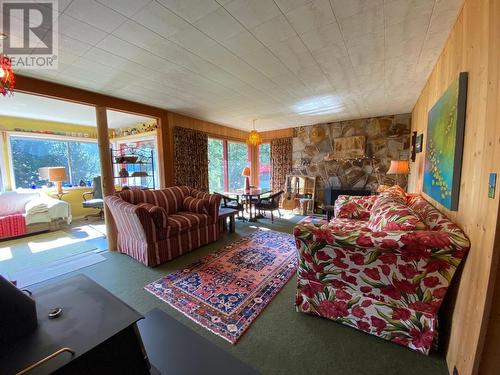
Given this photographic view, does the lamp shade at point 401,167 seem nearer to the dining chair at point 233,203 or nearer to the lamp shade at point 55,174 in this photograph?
the dining chair at point 233,203

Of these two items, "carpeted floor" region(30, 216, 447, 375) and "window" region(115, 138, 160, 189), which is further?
"window" region(115, 138, 160, 189)

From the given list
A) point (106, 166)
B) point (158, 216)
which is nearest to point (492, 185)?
point (158, 216)

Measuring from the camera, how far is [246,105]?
13.2 feet

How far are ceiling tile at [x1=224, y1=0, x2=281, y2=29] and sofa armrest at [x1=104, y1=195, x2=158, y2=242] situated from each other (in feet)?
7.64

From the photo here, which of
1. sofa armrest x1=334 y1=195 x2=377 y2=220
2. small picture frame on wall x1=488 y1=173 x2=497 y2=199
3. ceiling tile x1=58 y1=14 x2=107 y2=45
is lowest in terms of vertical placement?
sofa armrest x1=334 y1=195 x2=377 y2=220

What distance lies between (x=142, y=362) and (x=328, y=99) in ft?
13.5

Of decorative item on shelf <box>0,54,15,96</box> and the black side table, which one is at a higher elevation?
decorative item on shelf <box>0,54,15,96</box>

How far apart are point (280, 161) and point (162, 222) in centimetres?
443

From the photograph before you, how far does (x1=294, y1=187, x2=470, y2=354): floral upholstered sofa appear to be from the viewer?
1.40 m

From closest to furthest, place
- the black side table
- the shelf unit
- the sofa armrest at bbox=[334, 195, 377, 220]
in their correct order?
the black side table, the sofa armrest at bbox=[334, 195, 377, 220], the shelf unit

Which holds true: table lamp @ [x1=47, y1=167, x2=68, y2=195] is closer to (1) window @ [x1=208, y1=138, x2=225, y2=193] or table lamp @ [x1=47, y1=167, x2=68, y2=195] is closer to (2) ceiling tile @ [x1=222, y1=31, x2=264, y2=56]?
(1) window @ [x1=208, y1=138, x2=225, y2=193]

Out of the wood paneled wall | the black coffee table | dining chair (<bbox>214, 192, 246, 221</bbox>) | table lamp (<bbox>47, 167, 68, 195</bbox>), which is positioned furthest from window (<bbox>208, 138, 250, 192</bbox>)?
the wood paneled wall

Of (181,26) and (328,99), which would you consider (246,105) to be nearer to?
(328,99)
